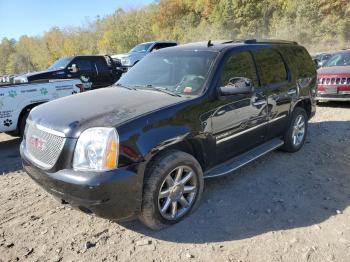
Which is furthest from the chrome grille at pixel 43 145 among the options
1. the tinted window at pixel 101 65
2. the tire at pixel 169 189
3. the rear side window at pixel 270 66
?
the tinted window at pixel 101 65

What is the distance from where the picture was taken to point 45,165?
11.1ft

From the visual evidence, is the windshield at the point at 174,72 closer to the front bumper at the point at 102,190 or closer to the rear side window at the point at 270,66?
the rear side window at the point at 270,66

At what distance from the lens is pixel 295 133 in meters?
5.87

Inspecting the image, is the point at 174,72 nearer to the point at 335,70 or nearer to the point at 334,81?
the point at 334,81

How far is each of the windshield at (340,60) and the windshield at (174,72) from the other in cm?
754

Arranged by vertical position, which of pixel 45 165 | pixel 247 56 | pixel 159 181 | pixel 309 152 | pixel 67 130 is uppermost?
pixel 247 56

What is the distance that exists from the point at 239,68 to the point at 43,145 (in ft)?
8.53

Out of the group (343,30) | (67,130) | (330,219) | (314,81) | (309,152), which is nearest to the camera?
(67,130)

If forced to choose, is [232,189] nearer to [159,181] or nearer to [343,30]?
[159,181]

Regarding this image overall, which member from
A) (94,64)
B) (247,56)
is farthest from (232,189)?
(94,64)

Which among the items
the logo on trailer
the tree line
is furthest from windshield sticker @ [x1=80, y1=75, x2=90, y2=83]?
the tree line

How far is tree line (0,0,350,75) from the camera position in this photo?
4034 cm

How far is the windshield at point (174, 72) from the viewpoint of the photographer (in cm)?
414

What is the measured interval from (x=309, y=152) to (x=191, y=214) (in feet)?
9.82
